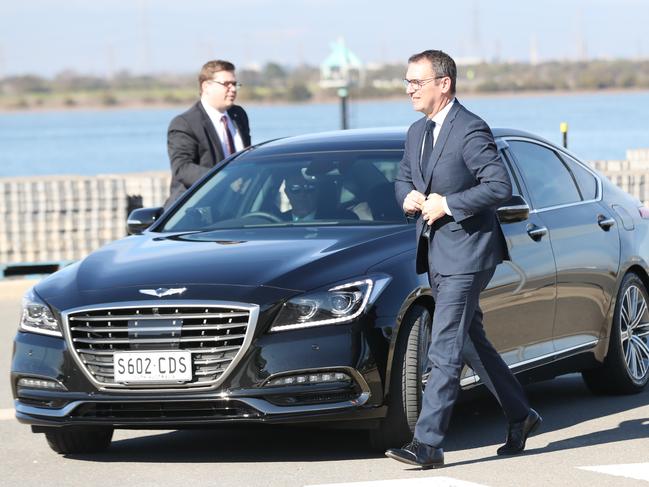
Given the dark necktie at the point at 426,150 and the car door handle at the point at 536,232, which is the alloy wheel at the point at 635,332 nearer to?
the car door handle at the point at 536,232

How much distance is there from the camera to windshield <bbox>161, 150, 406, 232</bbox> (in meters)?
8.54

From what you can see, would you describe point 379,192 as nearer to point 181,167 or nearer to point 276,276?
point 276,276

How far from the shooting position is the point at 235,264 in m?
7.67

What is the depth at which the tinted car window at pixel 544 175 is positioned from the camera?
9.07m

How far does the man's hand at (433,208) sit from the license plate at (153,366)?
1182 mm

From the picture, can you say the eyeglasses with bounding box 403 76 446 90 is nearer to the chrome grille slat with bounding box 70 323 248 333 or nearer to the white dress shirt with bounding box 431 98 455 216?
the white dress shirt with bounding box 431 98 455 216

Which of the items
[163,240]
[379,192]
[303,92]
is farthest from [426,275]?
[303,92]

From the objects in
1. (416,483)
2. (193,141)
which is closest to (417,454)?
(416,483)

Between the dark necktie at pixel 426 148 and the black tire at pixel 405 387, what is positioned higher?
the dark necktie at pixel 426 148

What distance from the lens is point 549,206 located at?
9.12 meters

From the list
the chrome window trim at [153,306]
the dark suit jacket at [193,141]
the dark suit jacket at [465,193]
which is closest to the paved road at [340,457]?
the chrome window trim at [153,306]

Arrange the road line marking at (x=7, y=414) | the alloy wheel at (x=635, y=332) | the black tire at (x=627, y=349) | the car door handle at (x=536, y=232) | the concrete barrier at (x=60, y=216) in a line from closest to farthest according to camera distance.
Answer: the car door handle at (x=536, y=232), the road line marking at (x=7, y=414), the black tire at (x=627, y=349), the alloy wheel at (x=635, y=332), the concrete barrier at (x=60, y=216)

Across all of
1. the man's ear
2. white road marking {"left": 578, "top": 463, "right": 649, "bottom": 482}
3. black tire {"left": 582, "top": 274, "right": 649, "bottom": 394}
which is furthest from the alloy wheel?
the man's ear

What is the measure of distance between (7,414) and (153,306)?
2466mm
